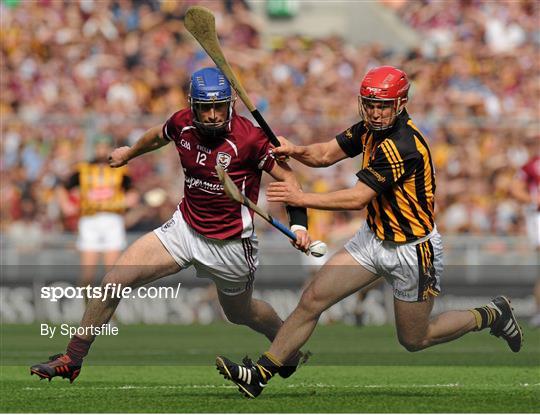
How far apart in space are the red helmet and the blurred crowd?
8531mm

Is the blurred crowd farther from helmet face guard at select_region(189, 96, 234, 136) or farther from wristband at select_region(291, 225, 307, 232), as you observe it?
wristband at select_region(291, 225, 307, 232)

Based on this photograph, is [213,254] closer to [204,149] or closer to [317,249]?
[204,149]

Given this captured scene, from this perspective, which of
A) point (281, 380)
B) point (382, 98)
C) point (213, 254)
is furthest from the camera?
point (281, 380)

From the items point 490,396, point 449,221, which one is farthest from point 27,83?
point 490,396

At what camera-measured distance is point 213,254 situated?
910 cm

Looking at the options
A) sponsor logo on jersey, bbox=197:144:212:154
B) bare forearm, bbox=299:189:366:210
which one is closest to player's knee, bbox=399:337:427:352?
bare forearm, bbox=299:189:366:210

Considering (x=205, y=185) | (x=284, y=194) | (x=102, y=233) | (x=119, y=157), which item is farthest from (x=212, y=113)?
(x=102, y=233)

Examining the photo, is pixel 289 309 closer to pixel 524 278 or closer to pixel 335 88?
pixel 524 278

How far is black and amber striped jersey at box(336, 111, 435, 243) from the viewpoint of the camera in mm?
8336

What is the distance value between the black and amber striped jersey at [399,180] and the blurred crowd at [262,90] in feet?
27.7

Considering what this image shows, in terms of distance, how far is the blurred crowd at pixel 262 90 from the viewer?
56.4 feet

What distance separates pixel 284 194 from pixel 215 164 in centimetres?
73

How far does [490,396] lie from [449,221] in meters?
8.79

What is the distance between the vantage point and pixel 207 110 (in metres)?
8.73
